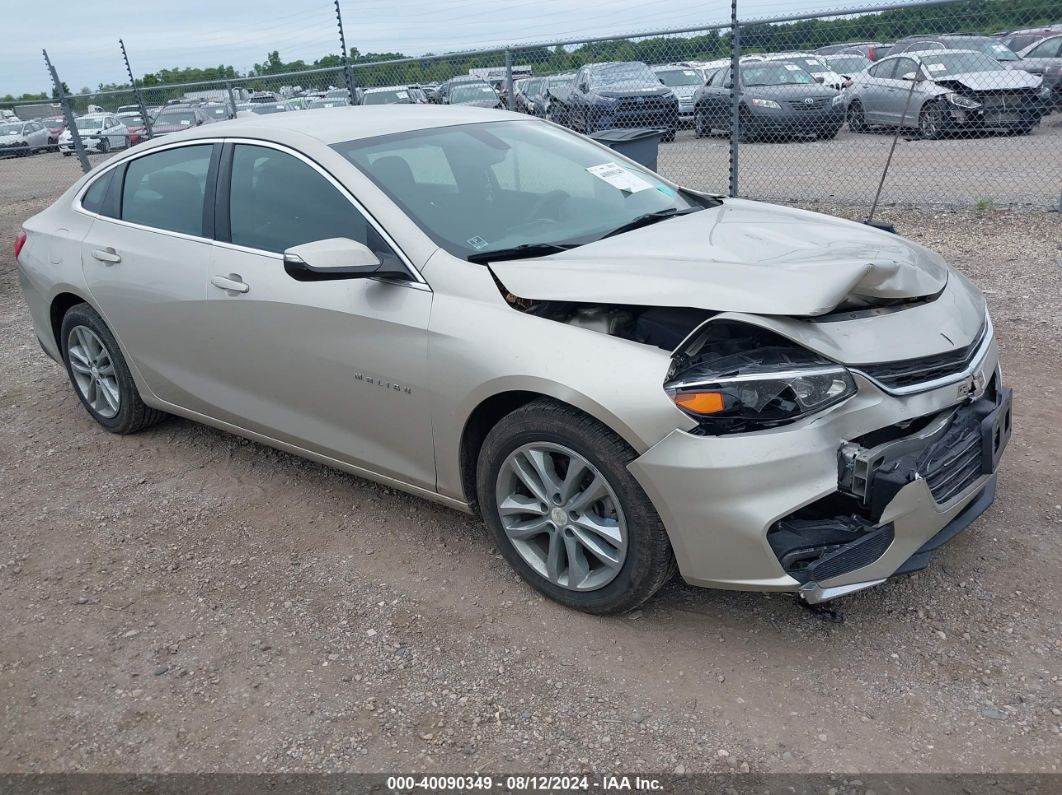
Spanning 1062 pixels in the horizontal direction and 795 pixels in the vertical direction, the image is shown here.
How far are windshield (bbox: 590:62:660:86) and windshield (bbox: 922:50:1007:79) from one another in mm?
3417

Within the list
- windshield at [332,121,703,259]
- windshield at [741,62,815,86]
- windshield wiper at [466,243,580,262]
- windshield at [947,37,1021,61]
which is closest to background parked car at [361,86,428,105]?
windshield at [741,62,815,86]

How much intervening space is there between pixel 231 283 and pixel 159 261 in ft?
1.88

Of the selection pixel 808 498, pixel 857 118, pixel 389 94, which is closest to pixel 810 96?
pixel 857 118

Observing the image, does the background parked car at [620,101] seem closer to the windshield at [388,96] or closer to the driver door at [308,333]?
the windshield at [388,96]

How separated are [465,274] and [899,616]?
6.13ft

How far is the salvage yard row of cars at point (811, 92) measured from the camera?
10.7 metres

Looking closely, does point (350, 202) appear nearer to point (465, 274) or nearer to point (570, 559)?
point (465, 274)

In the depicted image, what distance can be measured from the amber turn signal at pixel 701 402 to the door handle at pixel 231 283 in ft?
6.49

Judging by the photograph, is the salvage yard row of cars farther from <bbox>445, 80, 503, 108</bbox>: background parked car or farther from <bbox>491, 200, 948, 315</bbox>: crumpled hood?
<bbox>491, 200, 948, 315</bbox>: crumpled hood

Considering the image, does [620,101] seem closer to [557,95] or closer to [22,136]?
[557,95]

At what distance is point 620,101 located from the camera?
11.5m

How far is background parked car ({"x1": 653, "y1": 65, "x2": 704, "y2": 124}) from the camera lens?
477 inches

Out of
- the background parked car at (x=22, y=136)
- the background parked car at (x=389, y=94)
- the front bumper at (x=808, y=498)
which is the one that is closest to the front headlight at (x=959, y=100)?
the background parked car at (x=389, y=94)

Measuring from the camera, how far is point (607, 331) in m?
2.88
